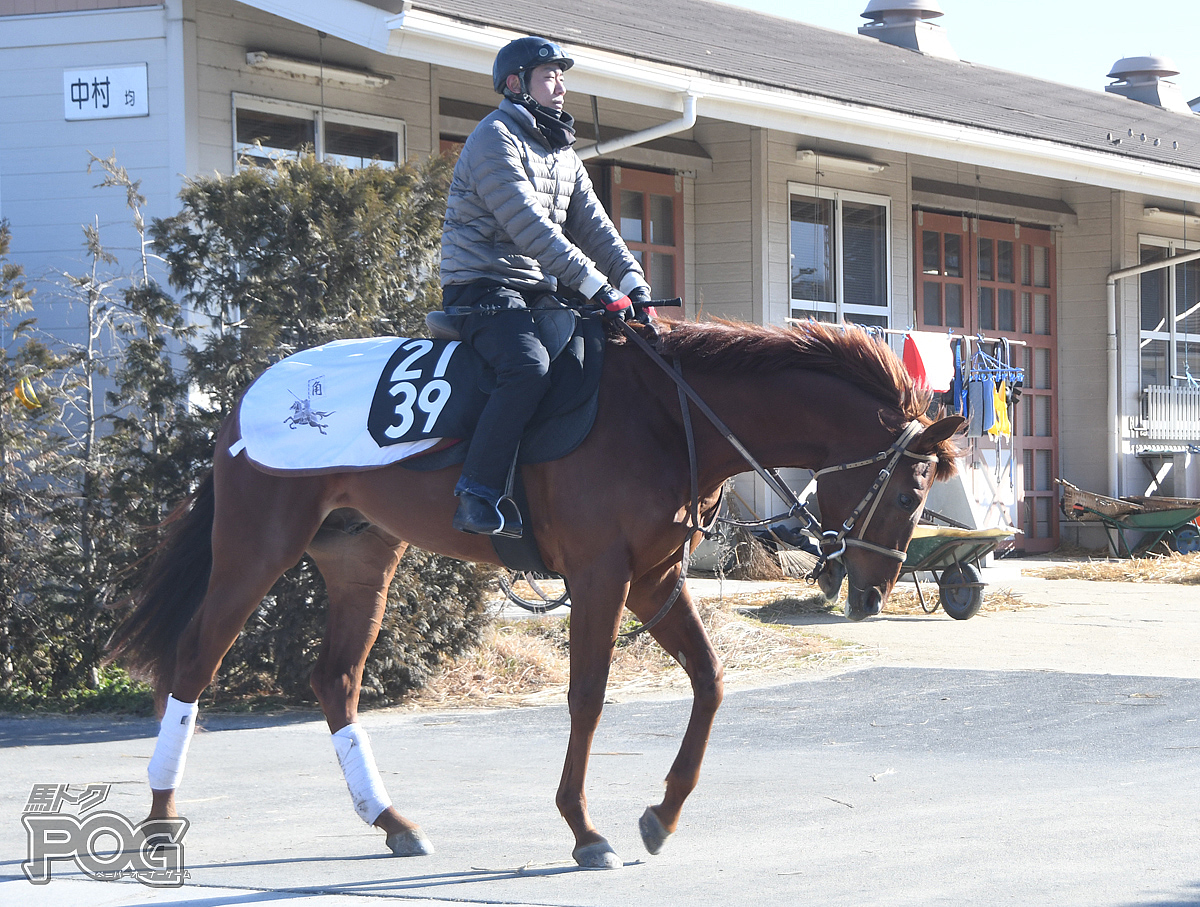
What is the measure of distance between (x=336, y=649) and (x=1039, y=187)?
17272 millimetres

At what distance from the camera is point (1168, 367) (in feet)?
70.0

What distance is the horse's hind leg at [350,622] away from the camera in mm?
5203

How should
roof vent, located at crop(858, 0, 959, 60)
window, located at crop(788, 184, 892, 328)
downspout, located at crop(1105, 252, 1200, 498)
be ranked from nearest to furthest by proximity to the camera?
window, located at crop(788, 184, 892, 328) → downspout, located at crop(1105, 252, 1200, 498) → roof vent, located at crop(858, 0, 959, 60)

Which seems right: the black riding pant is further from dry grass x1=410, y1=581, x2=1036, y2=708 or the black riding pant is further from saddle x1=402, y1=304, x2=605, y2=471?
dry grass x1=410, y1=581, x2=1036, y2=708

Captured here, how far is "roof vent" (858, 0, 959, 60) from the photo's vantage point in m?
22.9

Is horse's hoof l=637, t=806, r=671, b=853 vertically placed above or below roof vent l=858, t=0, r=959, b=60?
below

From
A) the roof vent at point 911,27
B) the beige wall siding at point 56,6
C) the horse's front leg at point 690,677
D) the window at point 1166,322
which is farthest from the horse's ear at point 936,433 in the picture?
the roof vent at point 911,27

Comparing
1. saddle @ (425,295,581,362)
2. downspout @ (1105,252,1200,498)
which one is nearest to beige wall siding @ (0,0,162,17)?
saddle @ (425,295,581,362)

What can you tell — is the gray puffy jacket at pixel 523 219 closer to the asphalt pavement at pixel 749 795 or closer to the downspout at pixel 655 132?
the asphalt pavement at pixel 749 795

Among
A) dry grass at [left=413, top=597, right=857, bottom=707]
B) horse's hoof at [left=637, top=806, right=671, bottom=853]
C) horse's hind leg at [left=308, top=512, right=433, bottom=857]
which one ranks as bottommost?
dry grass at [left=413, top=597, right=857, bottom=707]

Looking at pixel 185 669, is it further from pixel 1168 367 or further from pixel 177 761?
pixel 1168 367

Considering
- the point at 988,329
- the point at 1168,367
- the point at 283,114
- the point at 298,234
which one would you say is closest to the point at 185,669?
the point at 298,234

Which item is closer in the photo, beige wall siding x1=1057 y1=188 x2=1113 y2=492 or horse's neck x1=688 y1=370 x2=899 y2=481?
horse's neck x1=688 y1=370 x2=899 y2=481

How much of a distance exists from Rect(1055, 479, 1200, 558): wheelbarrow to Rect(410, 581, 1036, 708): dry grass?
863 cm
